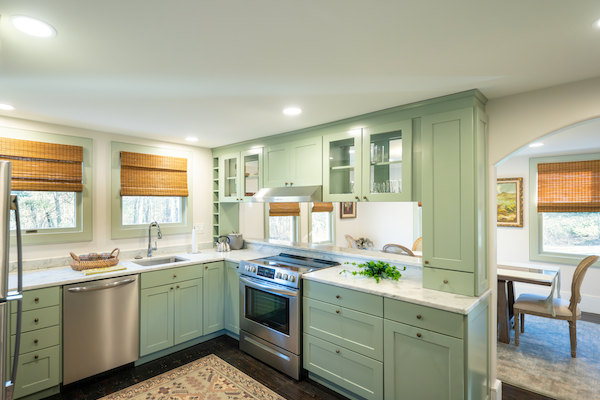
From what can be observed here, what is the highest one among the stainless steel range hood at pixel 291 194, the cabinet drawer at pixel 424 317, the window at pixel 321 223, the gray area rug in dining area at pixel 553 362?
the stainless steel range hood at pixel 291 194

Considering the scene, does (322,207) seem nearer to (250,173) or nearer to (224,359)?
(250,173)

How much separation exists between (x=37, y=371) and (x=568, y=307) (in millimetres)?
5090

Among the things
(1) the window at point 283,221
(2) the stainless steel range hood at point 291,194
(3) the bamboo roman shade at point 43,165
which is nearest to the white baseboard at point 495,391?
(2) the stainless steel range hood at point 291,194

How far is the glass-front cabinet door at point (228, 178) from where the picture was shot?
4195 mm

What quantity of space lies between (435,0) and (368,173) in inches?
64.7

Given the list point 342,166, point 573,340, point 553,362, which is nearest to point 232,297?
point 342,166

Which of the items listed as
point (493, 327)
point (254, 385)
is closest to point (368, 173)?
point (493, 327)

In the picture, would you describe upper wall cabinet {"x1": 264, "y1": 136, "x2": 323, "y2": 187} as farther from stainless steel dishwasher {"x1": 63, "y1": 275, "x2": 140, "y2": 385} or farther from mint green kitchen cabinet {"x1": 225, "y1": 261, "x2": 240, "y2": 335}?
stainless steel dishwasher {"x1": 63, "y1": 275, "x2": 140, "y2": 385}

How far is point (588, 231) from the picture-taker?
4758 mm

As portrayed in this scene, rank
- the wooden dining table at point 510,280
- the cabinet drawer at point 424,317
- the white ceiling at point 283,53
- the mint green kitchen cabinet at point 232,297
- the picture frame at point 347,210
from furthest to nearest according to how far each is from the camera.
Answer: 1. the picture frame at point 347,210
2. the mint green kitchen cabinet at point 232,297
3. the wooden dining table at point 510,280
4. the cabinet drawer at point 424,317
5. the white ceiling at point 283,53

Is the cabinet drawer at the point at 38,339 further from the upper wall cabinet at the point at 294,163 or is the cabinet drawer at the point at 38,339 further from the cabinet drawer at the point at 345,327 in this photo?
the upper wall cabinet at the point at 294,163

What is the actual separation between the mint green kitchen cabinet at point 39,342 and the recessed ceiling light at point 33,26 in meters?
1.99

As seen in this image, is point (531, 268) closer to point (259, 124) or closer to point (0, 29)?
point (259, 124)

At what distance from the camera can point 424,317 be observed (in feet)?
6.91
